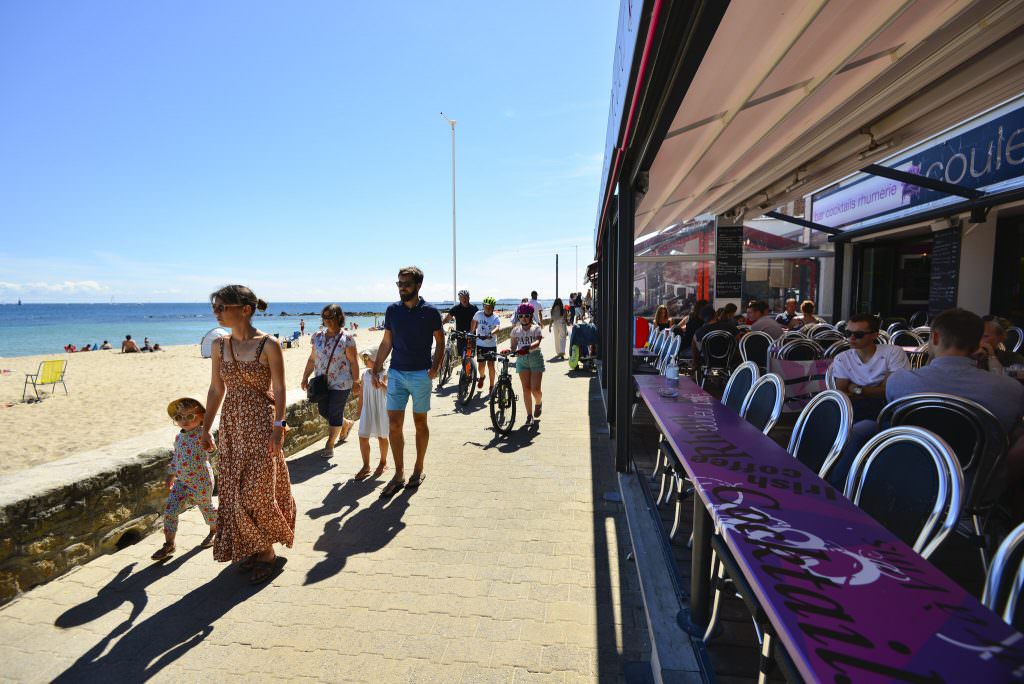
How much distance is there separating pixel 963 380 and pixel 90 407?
14.1 m

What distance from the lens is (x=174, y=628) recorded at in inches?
86.8

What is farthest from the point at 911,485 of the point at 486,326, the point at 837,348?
the point at 486,326

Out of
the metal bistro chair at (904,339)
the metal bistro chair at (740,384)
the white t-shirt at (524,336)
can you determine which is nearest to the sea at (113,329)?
the white t-shirt at (524,336)

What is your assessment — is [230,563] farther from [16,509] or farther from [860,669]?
[860,669]

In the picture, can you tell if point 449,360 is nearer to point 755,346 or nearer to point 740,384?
point 755,346

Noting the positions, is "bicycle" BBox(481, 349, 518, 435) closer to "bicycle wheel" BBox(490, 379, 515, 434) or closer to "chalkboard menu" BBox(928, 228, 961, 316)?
"bicycle wheel" BBox(490, 379, 515, 434)

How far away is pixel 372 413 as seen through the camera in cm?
412

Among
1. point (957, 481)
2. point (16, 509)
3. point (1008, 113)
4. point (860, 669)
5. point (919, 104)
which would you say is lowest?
point (16, 509)

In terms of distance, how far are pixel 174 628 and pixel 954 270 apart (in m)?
11.7

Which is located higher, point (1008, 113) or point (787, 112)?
point (1008, 113)

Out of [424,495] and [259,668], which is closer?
[259,668]

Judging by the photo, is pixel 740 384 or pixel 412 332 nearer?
pixel 740 384

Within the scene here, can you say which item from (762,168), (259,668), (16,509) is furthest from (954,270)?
(16,509)

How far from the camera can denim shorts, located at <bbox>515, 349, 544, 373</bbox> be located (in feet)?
18.3
